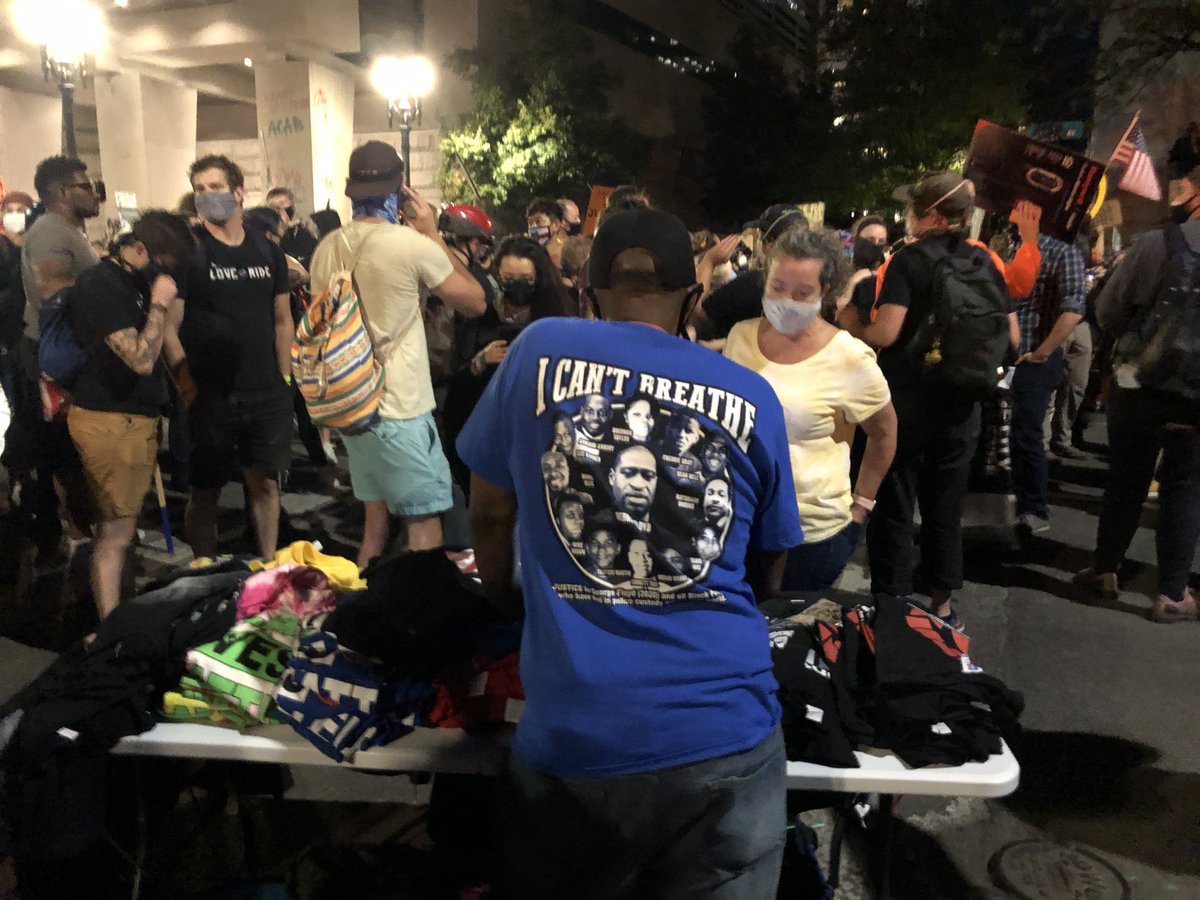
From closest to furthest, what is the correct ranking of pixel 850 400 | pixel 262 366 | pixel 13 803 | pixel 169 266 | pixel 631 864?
pixel 631 864, pixel 13 803, pixel 850 400, pixel 169 266, pixel 262 366

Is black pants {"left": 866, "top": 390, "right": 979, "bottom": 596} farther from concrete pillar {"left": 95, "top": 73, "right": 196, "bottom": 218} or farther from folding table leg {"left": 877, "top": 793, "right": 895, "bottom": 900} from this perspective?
concrete pillar {"left": 95, "top": 73, "right": 196, "bottom": 218}

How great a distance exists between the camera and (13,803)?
1999 millimetres

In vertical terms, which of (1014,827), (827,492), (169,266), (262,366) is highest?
(169,266)

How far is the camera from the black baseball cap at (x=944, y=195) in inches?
149

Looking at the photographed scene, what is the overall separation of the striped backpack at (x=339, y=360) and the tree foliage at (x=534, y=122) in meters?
12.4

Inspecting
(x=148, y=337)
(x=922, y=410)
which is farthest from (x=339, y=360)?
(x=922, y=410)

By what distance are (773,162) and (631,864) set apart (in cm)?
2129

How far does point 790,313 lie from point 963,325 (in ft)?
4.62

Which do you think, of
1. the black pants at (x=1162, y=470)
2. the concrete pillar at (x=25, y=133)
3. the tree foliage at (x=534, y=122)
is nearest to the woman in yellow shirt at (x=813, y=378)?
the black pants at (x=1162, y=470)

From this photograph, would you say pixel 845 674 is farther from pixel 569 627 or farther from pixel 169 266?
pixel 169 266

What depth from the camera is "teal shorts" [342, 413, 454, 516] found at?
3.49m

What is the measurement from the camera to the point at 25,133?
18.5m

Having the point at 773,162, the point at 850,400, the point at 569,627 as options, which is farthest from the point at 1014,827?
the point at 773,162

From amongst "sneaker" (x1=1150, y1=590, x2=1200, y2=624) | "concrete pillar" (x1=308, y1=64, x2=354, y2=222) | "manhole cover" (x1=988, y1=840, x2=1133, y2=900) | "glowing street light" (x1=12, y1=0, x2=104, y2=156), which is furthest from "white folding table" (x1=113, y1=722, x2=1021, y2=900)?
"concrete pillar" (x1=308, y1=64, x2=354, y2=222)
